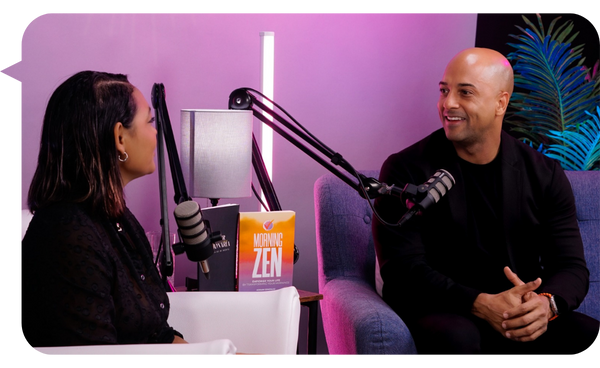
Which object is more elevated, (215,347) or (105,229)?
(105,229)

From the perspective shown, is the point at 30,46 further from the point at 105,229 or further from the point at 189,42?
the point at 105,229

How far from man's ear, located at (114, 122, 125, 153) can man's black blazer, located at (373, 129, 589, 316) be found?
3.48 ft

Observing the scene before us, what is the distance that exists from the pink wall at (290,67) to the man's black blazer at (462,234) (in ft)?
2.85

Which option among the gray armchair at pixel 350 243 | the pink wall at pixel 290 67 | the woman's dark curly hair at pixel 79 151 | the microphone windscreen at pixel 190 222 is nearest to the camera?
the woman's dark curly hair at pixel 79 151

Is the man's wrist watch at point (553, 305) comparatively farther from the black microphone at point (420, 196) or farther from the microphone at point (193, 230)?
the microphone at point (193, 230)

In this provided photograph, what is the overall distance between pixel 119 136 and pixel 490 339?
1.43m

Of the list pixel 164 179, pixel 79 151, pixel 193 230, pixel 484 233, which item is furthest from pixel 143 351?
pixel 484 233

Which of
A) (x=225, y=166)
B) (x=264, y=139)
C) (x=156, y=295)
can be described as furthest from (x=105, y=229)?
(x=264, y=139)

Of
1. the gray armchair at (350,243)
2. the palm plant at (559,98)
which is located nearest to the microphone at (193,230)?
the gray armchair at (350,243)

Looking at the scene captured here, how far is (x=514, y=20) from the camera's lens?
3.19 metres

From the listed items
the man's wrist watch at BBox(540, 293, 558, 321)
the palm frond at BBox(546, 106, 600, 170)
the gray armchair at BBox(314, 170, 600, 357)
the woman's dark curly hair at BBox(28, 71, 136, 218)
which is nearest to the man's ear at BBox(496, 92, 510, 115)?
the gray armchair at BBox(314, 170, 600, 357)

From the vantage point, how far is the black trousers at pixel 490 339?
6.38 ft

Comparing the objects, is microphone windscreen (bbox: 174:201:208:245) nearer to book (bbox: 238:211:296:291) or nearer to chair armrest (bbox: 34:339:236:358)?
chair armrest (bbox: 34:339:236:358)

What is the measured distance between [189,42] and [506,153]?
1520mm
